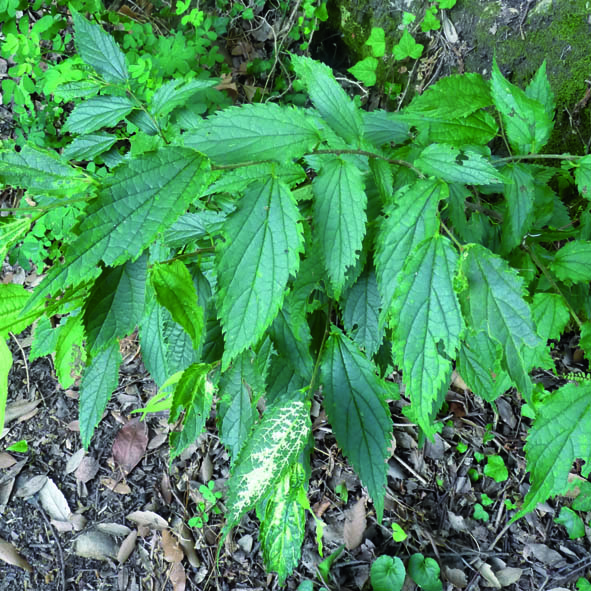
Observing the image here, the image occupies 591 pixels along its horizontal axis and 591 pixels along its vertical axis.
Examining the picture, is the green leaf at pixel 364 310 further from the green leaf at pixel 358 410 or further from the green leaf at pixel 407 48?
the green leaf at pixel 407 48

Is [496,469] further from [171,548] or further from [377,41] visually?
[377,41]

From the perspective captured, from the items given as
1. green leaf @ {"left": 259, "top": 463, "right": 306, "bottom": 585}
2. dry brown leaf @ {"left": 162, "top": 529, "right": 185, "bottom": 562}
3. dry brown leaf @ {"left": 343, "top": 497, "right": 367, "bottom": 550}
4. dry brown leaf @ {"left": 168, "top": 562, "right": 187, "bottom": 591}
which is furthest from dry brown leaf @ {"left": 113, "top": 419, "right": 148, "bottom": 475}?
green leaf @ {"left": 259, "top": 463, "right": 306, "bottom": 585}

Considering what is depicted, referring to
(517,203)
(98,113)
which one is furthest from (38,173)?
(517,203)

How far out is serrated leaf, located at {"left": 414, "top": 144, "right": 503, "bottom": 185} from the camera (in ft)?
3.33

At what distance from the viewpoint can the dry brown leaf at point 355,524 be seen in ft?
7.23

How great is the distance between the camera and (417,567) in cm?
212

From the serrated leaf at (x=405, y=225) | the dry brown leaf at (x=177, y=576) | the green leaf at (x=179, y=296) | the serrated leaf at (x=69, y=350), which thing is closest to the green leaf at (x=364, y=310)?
the serrated leaf at (x=405, y=225)

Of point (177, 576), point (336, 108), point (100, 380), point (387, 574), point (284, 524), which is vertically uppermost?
point (336, 108)

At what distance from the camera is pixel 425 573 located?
82.9 inches

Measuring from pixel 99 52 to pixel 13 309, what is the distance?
94 cm

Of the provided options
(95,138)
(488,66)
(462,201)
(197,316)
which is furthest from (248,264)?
(488,66)

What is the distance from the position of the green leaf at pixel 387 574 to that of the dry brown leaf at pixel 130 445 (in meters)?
1.24

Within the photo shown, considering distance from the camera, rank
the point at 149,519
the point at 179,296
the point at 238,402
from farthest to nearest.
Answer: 1. the point at 149,519
2. the point at 238,402
3. the point at 179,296

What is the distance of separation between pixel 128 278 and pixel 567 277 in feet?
3.96
